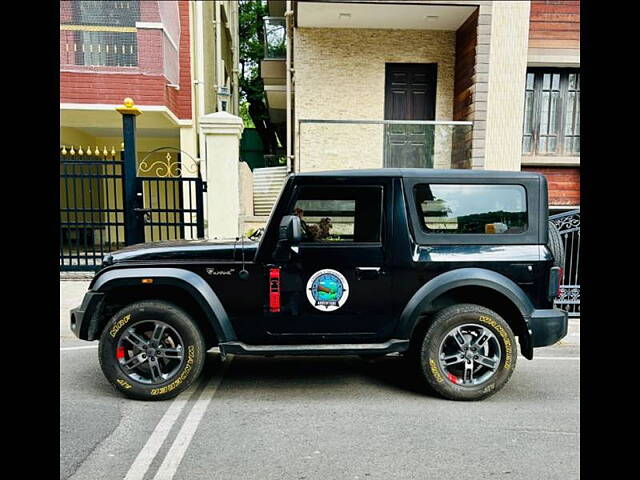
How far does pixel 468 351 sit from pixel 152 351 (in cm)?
276

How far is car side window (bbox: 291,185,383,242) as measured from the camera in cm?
421

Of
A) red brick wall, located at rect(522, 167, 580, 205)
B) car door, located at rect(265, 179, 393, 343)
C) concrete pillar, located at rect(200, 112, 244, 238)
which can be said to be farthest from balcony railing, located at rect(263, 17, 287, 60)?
car door, located at rect(265, 179, 393, 343)

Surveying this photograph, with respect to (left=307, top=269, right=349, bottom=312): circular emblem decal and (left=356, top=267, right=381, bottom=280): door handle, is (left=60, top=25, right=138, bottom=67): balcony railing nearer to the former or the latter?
(left=307, top=269, right=349, bottom=312): circular emblem decal

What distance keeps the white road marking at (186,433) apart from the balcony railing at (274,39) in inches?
500

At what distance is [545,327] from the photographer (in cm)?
418

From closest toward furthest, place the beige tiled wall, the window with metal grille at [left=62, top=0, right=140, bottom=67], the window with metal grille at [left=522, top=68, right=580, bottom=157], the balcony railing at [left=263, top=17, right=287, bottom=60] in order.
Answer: the window with metal grille at [left=62, top=0, right=140, bottom=67]
the window with metal grille at [left=522, top=68, right=580, bottom=157]
the beige tiled wall
the balcony railing at [left=263, top=17, right=287, bottom=60]

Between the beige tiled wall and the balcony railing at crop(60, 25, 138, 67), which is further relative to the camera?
the beige tiled wall

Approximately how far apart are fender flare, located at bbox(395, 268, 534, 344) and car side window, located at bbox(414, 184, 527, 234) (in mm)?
397

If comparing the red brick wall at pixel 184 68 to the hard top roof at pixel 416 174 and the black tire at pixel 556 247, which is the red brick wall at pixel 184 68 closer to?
the hard top roof at pixel 416 174

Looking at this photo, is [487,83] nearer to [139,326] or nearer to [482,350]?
[482,350]

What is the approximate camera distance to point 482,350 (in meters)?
4.20
